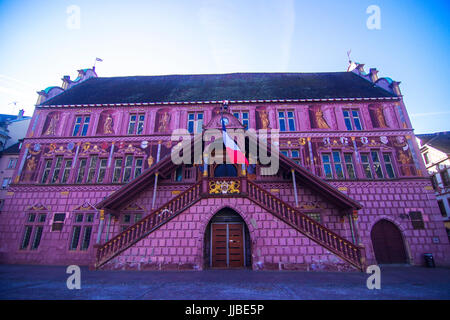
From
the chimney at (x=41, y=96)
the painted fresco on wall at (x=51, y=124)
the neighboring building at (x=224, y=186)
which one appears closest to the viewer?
the neighboring building at (x=224, y=186)

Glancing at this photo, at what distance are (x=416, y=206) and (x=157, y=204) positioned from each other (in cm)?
1796

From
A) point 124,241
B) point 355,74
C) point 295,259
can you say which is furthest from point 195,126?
point 355,74

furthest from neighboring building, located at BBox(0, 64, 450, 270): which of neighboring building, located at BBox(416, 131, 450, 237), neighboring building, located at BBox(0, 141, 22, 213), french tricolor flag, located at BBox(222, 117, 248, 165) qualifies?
neighboring building, located at BBox(416, 131, 450, 237)

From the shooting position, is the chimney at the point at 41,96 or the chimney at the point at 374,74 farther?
the chimney at the point at 374,74

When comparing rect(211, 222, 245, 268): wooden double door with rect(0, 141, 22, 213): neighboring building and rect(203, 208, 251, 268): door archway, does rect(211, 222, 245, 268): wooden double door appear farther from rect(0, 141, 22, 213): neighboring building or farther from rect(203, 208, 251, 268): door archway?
rect(0, 141, 22, 213): neighboring building

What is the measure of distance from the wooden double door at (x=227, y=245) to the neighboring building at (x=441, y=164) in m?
28.1

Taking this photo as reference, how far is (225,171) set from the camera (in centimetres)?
1462

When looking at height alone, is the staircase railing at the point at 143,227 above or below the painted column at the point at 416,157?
below

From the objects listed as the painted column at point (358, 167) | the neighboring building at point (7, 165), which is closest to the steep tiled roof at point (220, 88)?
the painted column at point (358, 167)

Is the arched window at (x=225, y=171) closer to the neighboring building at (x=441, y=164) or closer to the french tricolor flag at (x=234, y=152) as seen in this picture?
the french tricolor flag at (x=234, y=152)

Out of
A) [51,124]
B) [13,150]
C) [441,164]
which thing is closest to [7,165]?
[13,150]

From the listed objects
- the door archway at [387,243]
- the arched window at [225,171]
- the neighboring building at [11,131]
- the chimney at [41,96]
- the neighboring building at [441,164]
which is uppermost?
the neighboring building at [11,131]

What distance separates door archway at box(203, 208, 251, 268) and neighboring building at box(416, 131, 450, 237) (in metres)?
27.9

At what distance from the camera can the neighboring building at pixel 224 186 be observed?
35.0 ft
